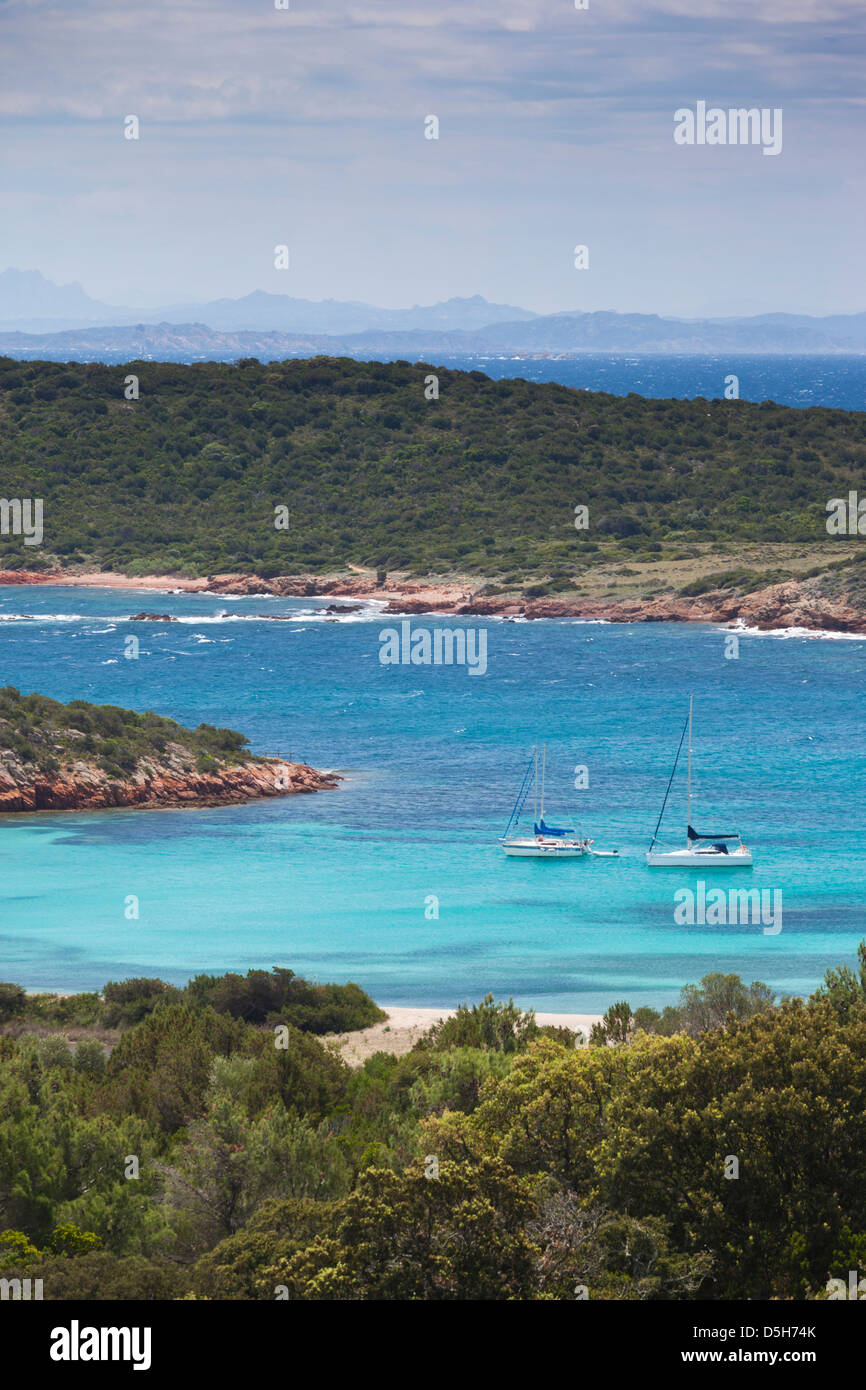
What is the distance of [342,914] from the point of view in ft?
122

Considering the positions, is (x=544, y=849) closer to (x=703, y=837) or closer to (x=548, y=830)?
(x=548, y=830)

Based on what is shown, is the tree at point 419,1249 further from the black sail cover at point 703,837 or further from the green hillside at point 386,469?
the green hillside at point 386,469

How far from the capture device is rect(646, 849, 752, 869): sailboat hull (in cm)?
4084

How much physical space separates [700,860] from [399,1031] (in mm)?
16729

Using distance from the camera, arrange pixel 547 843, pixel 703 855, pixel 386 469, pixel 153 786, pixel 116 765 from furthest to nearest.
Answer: pixel 386 469 → pixel 116 765 → pixel 153 786 → pixel 547 843 → pixel 703 855

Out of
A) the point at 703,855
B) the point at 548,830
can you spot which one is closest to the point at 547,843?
the point at 548,830

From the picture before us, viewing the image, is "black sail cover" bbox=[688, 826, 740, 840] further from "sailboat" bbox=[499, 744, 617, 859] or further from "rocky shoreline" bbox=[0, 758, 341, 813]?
"rocky shoreline" bbox=[0, 758, 341, 813]

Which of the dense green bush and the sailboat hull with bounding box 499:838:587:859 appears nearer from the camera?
the dense green bush

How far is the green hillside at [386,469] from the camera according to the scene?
4050 inches

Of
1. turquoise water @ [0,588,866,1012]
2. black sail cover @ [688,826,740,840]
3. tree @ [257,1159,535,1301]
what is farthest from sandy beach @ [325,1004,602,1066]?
black sail cover @ [688,826,740,840]

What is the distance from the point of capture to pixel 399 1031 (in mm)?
26250

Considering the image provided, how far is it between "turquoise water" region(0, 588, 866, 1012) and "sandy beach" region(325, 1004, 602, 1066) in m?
1.83

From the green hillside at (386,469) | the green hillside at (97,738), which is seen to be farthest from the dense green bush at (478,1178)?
the green hillside at (386,469)
